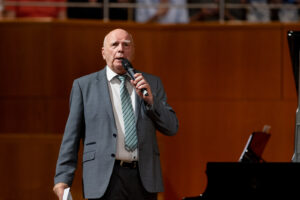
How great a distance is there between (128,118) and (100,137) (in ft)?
0.52

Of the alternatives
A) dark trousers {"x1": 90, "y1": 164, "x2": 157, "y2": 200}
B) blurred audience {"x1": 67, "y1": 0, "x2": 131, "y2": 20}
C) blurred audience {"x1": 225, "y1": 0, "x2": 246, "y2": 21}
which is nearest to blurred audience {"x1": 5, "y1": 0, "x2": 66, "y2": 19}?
blurred audience {"x1": 67, "y1": 0, "x2": 131, "y2": 20}

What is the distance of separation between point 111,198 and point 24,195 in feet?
6.84

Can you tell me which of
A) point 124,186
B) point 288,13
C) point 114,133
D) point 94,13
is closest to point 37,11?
point 94,13

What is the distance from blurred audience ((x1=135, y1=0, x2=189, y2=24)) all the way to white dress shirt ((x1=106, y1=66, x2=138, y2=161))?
2448mm

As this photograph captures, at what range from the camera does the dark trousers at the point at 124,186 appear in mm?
2756

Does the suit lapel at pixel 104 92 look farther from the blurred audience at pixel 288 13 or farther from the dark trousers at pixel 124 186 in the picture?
the blurred audience at pixel 288 13

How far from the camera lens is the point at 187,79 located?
523 cm

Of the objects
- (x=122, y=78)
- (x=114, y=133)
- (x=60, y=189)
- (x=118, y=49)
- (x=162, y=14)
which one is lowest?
(x=60, y=189)

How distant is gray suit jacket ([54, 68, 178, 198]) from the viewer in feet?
9.14

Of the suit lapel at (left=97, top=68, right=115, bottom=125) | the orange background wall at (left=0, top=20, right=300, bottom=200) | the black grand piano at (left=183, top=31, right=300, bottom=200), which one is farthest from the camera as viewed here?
the orange background wall at (left=0, top=20, right=300, bottom=200)

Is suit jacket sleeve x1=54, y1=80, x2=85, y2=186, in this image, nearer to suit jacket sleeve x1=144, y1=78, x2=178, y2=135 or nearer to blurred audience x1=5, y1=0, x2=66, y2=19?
suit jacket sleeve x1=144, y1=78, x2=178, y2=135

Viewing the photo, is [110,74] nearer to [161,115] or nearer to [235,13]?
[161,115]

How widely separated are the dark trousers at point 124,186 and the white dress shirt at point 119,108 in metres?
0.06

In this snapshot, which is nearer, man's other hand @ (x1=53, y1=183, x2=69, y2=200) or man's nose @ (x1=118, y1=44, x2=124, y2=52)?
man's other hand @ (x1=53, y1=183, x2=69, y2=200)
